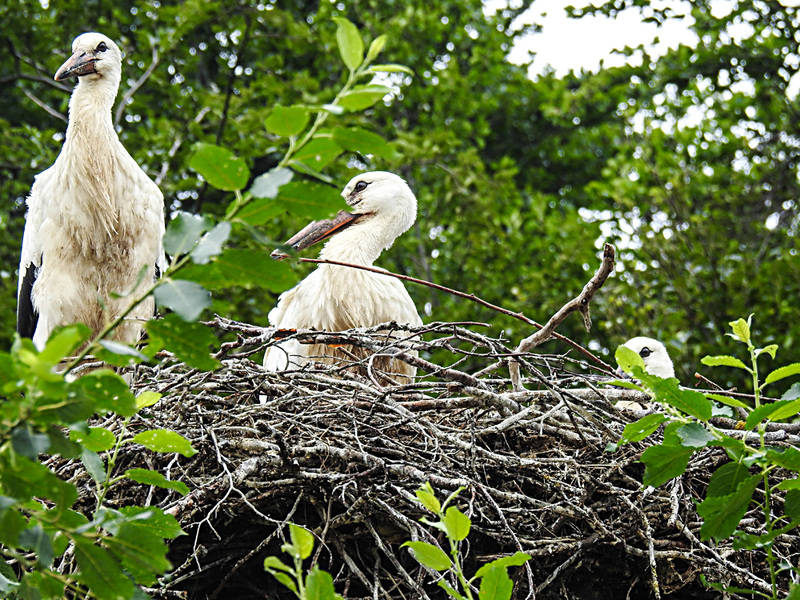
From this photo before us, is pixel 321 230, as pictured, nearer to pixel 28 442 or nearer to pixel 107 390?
pixel 107 390


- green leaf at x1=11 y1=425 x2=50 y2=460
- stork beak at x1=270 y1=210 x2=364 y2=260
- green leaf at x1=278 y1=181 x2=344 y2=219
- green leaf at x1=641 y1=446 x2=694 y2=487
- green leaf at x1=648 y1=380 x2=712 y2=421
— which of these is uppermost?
green leaf at x1=278 y1=181 x2=344 y2=219

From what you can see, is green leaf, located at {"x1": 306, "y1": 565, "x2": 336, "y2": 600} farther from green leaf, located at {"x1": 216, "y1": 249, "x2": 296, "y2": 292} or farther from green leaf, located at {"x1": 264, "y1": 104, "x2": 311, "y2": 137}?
green leaf, located at {"x1": 264, "y1": 104, "x2": 311, "y2": 137}

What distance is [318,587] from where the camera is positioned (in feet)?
4.01

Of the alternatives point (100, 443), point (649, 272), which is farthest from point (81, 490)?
point (649, 272)

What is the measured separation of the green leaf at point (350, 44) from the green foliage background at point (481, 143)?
158 inches

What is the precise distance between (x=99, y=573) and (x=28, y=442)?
229 mm

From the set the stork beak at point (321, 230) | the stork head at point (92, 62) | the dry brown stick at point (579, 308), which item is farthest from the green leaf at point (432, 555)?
the stork head at point (92, 62)

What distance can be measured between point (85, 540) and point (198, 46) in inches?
312

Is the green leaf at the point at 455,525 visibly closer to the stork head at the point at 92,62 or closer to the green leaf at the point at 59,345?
the green leaf at the point at 59,345

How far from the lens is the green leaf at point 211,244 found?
112 centimetres

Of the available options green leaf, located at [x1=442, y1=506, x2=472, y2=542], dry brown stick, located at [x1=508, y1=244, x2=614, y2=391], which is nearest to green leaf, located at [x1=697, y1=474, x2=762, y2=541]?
green leaf, located at [x1=442, y1=506, x2=472, y2=542]

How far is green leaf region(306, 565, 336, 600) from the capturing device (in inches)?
47.8

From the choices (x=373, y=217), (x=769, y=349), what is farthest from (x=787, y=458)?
(x=373, y=217)

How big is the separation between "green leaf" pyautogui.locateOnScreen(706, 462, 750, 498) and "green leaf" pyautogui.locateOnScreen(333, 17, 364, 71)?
970 mm
